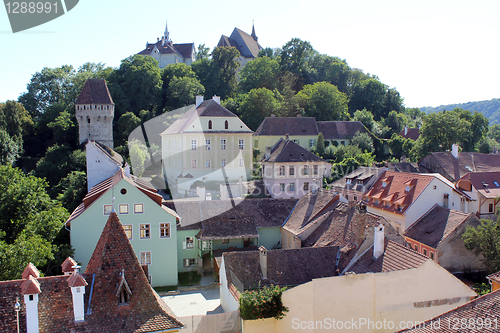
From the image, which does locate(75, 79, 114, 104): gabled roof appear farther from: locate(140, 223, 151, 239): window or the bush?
the bush

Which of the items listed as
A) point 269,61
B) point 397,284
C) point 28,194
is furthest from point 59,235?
point 269,61

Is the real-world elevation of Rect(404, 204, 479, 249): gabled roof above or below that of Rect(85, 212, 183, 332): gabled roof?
below

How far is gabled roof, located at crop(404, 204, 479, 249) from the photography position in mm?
26344

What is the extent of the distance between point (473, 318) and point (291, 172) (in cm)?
3070

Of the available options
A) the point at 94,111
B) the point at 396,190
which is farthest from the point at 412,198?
the point at 94,111

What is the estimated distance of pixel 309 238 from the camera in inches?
992

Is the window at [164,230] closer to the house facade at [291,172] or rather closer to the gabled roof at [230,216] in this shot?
the gabled roof at [230,216]

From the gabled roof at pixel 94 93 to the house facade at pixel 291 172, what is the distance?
25.1 metres

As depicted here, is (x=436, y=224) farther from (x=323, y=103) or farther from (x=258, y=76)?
(x=258, y=76)

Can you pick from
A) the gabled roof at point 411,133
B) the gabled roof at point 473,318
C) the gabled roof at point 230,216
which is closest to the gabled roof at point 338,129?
the gabled roof at point 411,133

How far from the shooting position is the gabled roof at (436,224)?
86.4 ft

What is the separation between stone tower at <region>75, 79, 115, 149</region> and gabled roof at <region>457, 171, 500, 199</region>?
42320 mm

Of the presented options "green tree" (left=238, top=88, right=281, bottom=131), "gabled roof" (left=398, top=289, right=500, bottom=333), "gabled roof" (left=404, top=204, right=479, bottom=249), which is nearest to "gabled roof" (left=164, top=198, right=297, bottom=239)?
"gabled roof" (left=404, top=204, right=479, bottom=249)

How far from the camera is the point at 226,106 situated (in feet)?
214
